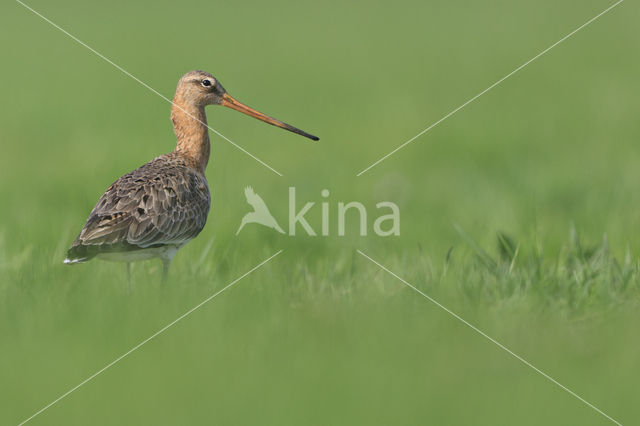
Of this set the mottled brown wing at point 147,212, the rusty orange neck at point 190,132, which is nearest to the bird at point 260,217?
the rusty orange neck at point 190,132

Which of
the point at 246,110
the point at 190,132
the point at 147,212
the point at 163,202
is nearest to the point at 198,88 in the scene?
the point at 190,132

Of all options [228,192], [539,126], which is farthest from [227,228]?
[539,126]

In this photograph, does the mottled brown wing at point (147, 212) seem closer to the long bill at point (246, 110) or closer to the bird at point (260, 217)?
the long bill at point (246, 110)

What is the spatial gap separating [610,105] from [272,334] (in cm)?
924

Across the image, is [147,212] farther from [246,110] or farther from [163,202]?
[246,110]

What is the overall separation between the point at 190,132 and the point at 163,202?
889mm

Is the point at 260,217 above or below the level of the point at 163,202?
below

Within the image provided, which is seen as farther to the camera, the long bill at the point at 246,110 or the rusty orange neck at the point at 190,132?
the long bill at the point at 246,110

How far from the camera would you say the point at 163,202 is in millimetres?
6602

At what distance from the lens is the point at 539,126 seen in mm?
12352

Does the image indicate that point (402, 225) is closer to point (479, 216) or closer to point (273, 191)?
point (479, 216)

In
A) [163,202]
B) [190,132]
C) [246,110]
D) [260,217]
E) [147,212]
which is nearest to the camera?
[147,212]

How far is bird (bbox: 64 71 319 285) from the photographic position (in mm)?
6258

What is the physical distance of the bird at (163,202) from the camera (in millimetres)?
6258
